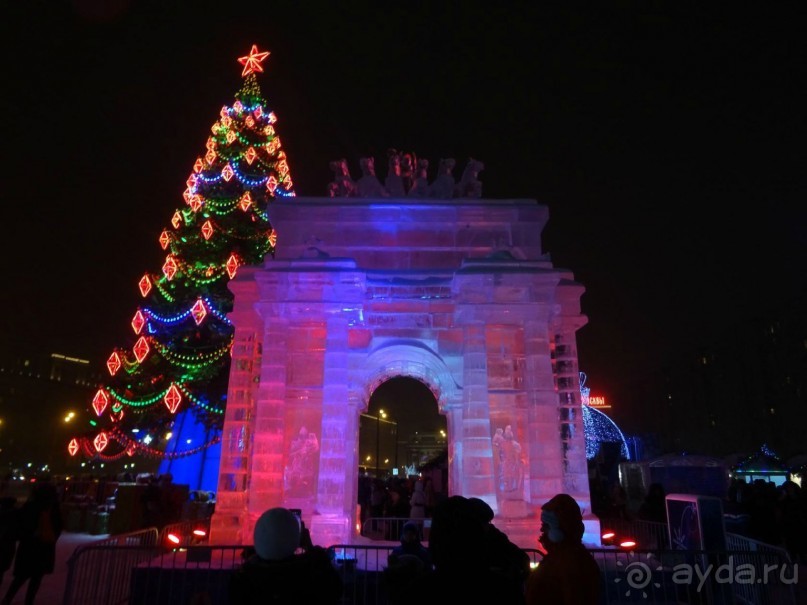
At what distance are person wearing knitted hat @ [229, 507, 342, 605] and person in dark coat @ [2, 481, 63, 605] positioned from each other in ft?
23.5

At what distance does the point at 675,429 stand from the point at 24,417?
69.2 meters

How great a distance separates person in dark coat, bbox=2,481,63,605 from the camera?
27.7ft

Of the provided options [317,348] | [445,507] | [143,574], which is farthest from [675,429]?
[445,507]

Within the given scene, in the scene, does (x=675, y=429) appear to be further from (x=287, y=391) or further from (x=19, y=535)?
(x=19, y=535)

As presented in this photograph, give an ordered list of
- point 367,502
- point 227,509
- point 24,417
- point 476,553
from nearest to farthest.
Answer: point 476,553 → point 227,509 → point 367,502 → point 24,417

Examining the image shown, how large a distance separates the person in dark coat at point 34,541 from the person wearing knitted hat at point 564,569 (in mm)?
8064

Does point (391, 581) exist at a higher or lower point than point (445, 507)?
lower

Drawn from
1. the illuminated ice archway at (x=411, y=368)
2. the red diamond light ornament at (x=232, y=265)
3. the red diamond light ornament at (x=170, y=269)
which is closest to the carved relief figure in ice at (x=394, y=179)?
the illuminated ice archway at (x=411, y=368)

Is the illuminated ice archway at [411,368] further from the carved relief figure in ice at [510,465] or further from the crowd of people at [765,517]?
the crowd of people at [765,517]

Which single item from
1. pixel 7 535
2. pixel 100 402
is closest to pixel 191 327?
pixel 100 402

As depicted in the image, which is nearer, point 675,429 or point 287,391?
point 287,391

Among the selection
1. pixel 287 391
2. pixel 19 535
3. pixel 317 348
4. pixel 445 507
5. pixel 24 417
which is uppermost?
pixel 24 417

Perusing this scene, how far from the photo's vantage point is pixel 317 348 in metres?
14.4

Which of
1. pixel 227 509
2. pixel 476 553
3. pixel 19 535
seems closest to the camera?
pixel 476 553
